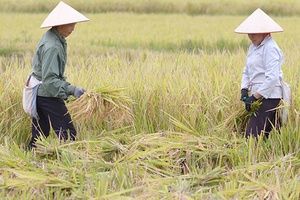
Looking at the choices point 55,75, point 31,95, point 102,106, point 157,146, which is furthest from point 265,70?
point 31,95

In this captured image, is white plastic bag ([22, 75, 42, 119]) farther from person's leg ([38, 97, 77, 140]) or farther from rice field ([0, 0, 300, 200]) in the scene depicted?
rice field ([0, 0, 300, 200])

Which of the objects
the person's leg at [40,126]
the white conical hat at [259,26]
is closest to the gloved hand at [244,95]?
the white conical hat at [259,26]

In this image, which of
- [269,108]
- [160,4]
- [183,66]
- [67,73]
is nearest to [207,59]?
[183,66]

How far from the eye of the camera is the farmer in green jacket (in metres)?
3.53

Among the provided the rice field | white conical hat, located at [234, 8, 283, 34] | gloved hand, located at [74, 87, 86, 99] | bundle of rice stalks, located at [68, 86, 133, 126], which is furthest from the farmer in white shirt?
gloved hand, located at [74, 87, 86, 99]

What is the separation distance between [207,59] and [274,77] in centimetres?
195

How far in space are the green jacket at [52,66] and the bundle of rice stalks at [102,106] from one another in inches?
4.3

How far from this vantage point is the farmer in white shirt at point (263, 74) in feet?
11.5

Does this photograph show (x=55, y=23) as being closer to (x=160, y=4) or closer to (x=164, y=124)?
(x=164, y=124)

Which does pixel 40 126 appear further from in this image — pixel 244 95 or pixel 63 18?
pixel 244 95

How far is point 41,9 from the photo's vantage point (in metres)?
13.8

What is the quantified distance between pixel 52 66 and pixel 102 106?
15.6 inches

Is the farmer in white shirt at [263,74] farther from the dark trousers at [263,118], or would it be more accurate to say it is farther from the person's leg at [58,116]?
the person's leg at [58,116]

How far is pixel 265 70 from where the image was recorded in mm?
3600
